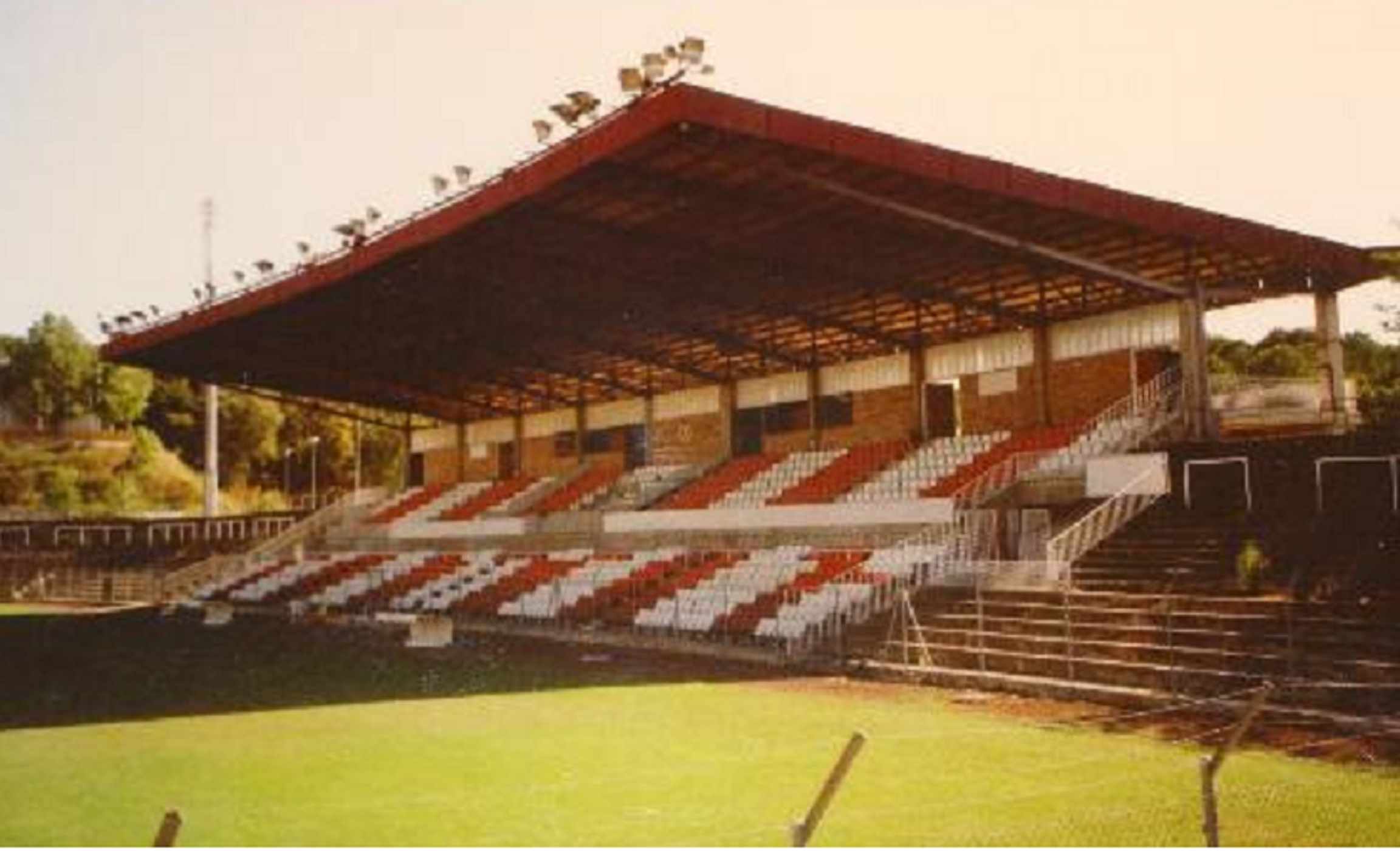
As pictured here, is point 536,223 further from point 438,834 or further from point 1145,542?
point 438,834

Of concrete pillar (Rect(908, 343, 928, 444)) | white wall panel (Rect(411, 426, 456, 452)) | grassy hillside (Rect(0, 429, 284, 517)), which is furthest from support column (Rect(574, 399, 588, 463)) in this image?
grassy hillside (Rect(0, 429, 284, 517))

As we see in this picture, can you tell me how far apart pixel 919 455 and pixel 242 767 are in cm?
2104

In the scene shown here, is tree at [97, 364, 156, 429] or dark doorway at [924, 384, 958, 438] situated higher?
tree at [97, 364, 156, 429]

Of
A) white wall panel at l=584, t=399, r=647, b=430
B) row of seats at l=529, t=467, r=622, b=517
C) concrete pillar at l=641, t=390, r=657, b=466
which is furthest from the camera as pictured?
white wall panel at l=584, t=399, r=647, b=430

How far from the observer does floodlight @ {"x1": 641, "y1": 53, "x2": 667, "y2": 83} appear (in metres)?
19.5

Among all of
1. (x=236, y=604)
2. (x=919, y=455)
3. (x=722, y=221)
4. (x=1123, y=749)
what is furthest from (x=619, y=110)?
(x=236, y=604)

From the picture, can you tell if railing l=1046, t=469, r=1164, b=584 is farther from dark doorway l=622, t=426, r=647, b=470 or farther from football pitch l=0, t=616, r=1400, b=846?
dark doorway l=622, t=426, r=647, b=470

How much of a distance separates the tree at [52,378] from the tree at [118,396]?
1.88 feet

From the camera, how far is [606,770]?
11383 millimetres

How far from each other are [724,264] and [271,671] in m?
11.7

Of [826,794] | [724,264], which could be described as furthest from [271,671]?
[826,794]

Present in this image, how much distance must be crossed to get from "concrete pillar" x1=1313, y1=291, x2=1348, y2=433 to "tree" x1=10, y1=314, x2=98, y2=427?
7333 cm

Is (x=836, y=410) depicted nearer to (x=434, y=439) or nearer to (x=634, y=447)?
(x=634, y=447)

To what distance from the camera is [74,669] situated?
2108cm
